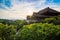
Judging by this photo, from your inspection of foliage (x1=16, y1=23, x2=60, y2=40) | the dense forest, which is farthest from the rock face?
foliage (x1=16, y1=23, x2=60, y2=40)

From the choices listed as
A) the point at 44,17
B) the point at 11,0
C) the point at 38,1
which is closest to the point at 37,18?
the point at 44,17

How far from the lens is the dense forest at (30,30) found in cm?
227

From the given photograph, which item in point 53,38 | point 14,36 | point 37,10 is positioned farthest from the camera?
point 37,10

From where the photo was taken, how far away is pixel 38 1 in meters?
2.70

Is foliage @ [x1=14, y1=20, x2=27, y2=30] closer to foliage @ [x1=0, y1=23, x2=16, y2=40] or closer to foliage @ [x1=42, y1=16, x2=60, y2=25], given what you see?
foliage @ [x1=0, y1=23, x2=16, y2=40]

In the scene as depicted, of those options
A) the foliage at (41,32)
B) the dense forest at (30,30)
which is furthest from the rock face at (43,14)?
the foliage at (41,32)

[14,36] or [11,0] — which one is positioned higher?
[11,0]

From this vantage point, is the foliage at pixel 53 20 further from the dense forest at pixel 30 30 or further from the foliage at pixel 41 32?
the foliage at pixel 41 32

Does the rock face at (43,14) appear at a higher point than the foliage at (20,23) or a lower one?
higher

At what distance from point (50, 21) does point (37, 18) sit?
0.65 feet

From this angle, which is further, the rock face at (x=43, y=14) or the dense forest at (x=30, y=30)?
the rock face at (x=43, y=14)

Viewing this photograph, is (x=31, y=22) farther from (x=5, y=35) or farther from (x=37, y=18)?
(x=5, y=35)

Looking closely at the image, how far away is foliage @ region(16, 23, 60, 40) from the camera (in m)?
2.26

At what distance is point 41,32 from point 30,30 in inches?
5.8
